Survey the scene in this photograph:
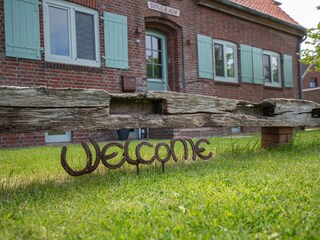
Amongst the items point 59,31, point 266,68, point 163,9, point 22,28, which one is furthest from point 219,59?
point 22,28

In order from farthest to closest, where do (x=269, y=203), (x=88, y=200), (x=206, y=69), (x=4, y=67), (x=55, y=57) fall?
(x=206, y=69)
(x=55, y=57)
(x=4, y=67)
(x=88, y=200)
(x=269, y=203)

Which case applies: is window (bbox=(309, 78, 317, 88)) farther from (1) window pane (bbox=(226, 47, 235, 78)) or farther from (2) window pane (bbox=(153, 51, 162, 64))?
(2) window pane (bbox=(153, 51, 162, 64))

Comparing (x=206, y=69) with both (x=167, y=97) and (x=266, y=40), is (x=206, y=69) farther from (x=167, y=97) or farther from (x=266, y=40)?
(x=167, y=97)

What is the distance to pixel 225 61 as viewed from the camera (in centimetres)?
1028

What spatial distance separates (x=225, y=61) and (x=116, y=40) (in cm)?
416

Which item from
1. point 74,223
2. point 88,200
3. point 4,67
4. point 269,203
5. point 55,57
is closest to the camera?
point 74,223

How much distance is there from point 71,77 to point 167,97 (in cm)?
437

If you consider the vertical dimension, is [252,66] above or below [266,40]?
below

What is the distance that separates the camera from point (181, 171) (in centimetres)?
280


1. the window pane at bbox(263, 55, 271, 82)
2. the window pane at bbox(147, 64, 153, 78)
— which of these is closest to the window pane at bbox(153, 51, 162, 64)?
the window pane at bbox(147, 64, 153, 78)

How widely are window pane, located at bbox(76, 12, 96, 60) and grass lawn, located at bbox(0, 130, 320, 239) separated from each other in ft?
15.3

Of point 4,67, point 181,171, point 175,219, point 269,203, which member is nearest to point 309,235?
point 269,203

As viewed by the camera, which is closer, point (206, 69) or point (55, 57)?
point (55, 57)

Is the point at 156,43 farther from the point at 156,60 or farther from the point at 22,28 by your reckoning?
the point at 22,28
